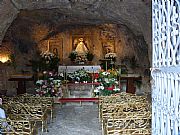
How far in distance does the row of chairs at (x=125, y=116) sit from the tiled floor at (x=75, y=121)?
0.46 m

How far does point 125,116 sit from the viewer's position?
6.17 m

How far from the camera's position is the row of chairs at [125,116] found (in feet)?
17.2

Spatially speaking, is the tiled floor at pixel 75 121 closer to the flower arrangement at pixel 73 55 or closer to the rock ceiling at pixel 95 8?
the rock ceiling at pixel 95 8

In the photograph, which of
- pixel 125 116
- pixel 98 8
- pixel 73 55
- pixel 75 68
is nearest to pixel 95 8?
pixel 98 8

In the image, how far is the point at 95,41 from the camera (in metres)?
17.5

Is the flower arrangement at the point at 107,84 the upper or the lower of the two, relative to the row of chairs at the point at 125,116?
upper

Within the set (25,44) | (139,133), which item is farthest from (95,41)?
(139,133)

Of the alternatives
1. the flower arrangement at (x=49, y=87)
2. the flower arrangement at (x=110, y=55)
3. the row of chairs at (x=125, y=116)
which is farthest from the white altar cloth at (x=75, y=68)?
the row of chairs at (x=125, y=116)

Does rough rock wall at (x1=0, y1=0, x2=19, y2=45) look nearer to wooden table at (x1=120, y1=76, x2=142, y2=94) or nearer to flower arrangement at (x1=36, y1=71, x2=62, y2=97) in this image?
flower arrangement at (x1=36, y1=71, x2=62, y2=97)

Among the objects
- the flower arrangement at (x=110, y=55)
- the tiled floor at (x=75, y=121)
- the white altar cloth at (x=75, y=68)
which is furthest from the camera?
the flower arrangement at (x=110, y=55)

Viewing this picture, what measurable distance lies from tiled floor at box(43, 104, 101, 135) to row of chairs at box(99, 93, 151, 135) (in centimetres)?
46

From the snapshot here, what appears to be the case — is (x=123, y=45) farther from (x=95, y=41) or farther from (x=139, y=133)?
(x=139, y=133)

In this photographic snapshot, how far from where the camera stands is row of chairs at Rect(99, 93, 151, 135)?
17.2ft

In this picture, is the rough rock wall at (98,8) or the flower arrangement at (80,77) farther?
the flower arrangement at (80,77)
